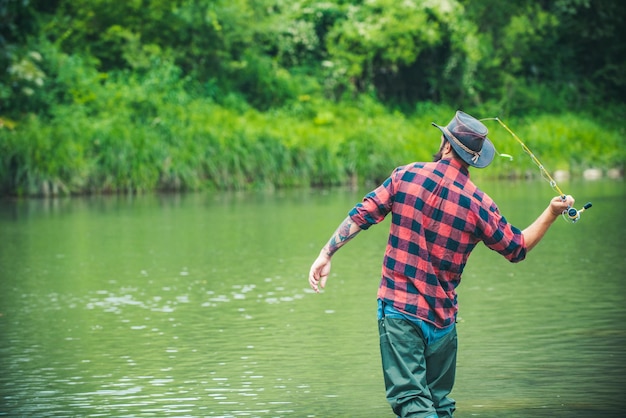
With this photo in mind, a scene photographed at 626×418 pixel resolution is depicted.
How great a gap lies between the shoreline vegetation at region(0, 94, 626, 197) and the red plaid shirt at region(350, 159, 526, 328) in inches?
933

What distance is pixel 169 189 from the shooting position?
31016 mm

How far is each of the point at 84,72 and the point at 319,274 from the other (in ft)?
98.5

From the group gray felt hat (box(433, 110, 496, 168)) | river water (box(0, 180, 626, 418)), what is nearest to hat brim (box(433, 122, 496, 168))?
gray felt hat (box(433, 110, 496, 168))

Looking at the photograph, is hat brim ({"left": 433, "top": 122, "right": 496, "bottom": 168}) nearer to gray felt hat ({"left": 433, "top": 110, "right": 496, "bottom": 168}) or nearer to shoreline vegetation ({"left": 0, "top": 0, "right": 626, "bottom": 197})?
gray felt hat ({"left": 433, "top": 110, "right": 496, "bottom": 168})

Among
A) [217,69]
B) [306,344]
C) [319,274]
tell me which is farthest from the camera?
[217,69]

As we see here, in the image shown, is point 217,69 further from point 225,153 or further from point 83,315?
point 83,315

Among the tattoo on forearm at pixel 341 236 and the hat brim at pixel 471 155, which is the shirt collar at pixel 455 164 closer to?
the hat brim at pixel 471 155

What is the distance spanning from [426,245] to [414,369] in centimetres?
57

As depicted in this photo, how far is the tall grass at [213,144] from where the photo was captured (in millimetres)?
29391

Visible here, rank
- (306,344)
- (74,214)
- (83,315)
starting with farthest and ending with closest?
(74,214)
(83,315)
(306,344)

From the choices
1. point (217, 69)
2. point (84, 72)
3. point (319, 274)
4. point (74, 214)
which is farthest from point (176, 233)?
point (217, 69)

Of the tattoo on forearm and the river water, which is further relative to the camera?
the river water

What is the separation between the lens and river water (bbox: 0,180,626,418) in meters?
7.83

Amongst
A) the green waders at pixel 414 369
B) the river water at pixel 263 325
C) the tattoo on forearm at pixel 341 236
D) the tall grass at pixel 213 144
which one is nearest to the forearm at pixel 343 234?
the tattoo on forearm at pixel 341 236
